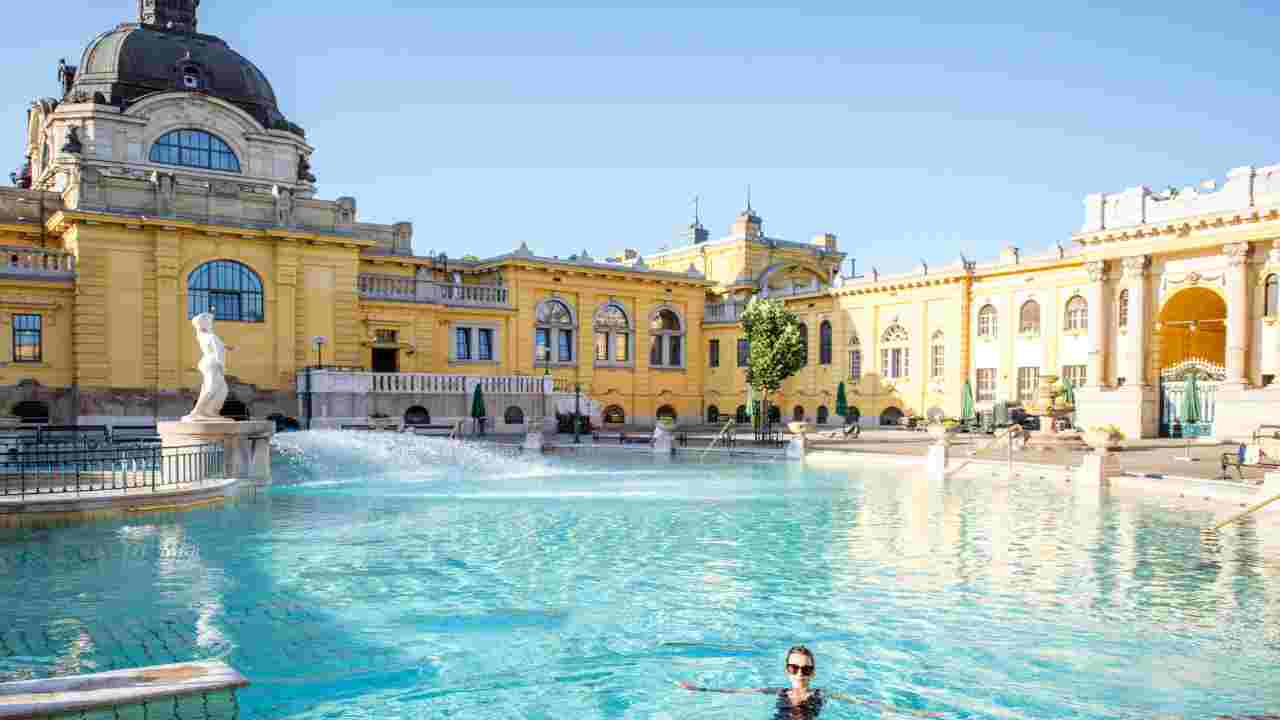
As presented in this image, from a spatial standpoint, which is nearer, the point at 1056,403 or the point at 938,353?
the point at 1056,403

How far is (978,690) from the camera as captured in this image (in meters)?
8.83

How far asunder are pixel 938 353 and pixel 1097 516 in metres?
33.8

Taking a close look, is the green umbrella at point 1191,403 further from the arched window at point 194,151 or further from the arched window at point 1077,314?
the arched window at point 194,151

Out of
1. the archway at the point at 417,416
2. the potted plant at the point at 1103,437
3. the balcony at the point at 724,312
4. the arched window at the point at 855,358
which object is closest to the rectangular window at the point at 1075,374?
the potted plant at the point at 1103,437

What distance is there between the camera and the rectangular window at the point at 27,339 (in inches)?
1471

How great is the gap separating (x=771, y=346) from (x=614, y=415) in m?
10.4

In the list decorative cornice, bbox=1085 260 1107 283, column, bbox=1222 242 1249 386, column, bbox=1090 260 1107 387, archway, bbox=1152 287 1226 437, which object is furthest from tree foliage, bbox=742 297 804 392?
column, bbox=1222 242 1249 386

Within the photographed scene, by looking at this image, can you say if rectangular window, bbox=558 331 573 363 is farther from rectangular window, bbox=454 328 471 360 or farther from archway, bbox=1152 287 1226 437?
archway, bbox=1152 287 1226 437

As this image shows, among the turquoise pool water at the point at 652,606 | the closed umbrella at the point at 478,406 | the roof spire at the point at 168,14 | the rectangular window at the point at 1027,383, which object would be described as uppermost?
the roof spire at the point at 168,14

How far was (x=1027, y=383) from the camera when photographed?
48.5 metres

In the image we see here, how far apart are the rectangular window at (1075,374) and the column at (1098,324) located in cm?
168

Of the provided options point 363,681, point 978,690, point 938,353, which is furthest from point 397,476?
point 938,353

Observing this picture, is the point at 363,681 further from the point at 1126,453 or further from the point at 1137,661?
the point at 1126,453

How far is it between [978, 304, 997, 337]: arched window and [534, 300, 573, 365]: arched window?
2006cm
